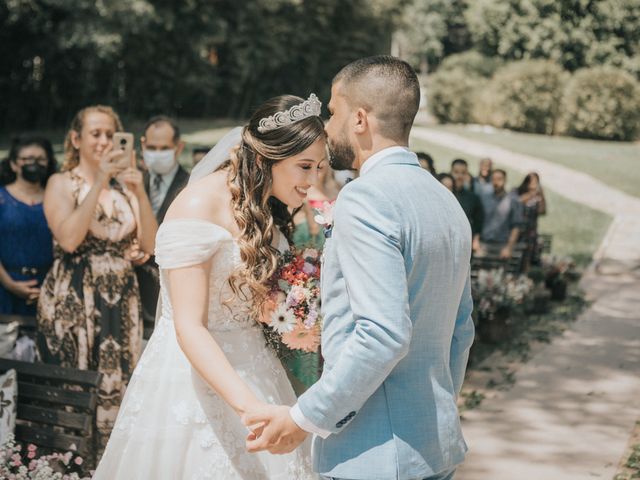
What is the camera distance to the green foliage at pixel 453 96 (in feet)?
128

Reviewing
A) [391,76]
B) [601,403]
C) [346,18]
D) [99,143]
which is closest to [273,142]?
[391,76]

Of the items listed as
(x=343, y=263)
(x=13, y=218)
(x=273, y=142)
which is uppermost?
(x=273, y=142)

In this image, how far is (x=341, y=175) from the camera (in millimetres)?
8336

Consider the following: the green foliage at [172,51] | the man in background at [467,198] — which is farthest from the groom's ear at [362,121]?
the green foliage at [172,51]

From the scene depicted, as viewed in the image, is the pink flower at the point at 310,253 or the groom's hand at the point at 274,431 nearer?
the groom's hand at the point at 274,431

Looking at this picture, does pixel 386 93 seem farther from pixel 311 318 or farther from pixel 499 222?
pixel 499 222

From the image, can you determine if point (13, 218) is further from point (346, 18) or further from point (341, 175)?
point (346, 18)

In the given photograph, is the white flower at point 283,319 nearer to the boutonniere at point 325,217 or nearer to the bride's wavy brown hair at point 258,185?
the bride's wavy brown hair at point 258,185

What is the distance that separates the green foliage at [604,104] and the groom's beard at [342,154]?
35.1m

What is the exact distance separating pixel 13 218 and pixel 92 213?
1.15 meters

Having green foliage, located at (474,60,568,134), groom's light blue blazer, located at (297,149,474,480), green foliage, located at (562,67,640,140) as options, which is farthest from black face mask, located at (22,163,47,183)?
green foliage, located at (562,67,640,140)

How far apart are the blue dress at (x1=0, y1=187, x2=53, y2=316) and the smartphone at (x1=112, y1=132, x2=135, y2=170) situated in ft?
3.39

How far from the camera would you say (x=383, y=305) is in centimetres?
203

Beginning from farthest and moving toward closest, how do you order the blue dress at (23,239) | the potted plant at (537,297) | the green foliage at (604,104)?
the green foliage at (604,104) → the potted plant at (537,297) → the blue dress at (23,239)
